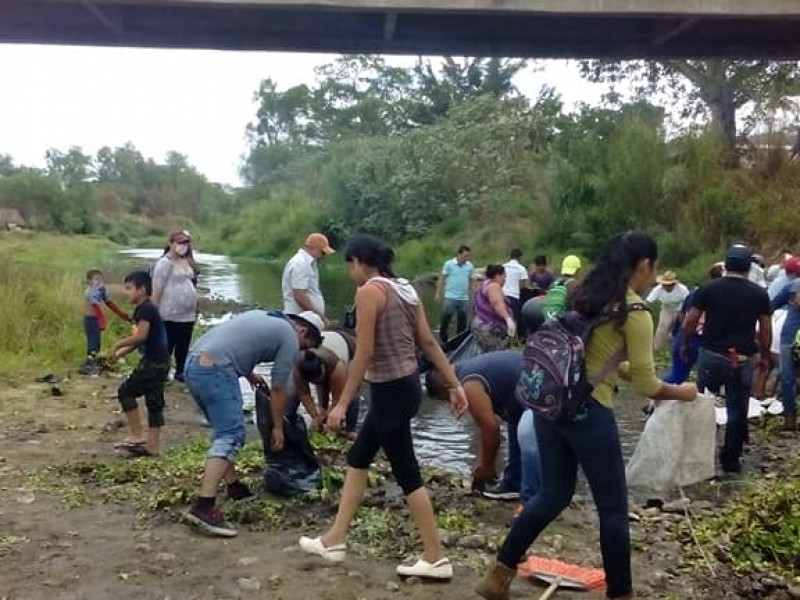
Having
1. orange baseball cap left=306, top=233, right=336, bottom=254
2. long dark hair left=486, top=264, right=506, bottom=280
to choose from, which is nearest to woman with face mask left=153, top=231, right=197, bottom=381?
orange baseball cap left=306, top=233, right=336, bottom=254

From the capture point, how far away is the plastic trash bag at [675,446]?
22.4 feet

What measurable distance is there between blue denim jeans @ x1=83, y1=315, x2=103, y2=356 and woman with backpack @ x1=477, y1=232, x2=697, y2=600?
28.5 ft

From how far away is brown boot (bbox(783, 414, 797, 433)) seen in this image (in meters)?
8.89

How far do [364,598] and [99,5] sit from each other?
9099 millimetres

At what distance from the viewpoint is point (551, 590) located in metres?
4.62

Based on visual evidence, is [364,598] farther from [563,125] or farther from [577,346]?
[563,125]

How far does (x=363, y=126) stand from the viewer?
65500 millimetres

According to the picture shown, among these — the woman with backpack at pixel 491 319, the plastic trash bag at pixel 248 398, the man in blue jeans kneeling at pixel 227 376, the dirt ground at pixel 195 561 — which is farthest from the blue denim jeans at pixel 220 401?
the woman with backpack at pixel 491 319

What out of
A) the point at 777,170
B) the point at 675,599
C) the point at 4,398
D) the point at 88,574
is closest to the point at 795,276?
the point at 675,599

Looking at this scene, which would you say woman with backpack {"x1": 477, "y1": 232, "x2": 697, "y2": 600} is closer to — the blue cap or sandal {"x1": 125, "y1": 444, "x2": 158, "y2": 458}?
the blue cap

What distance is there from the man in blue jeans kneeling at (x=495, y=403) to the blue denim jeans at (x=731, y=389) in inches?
79.6

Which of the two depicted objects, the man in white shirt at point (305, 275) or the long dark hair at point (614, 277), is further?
the man in white shirt at point (305, 275)

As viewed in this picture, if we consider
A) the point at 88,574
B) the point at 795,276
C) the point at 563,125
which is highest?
the point at 563,125

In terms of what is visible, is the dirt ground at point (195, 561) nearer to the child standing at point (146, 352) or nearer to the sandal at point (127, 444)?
the sandal at point (127, 444)
